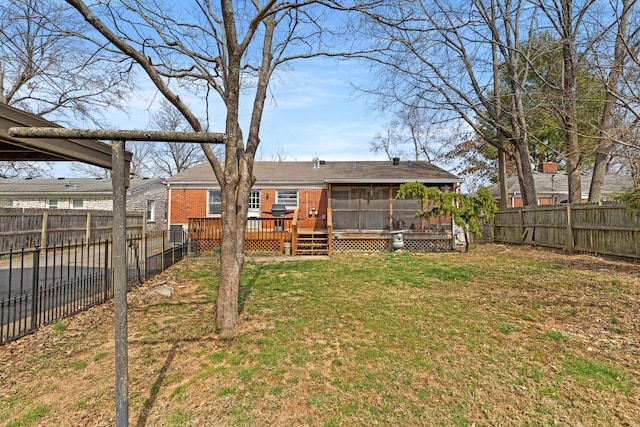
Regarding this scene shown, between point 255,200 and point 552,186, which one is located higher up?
point 552,186

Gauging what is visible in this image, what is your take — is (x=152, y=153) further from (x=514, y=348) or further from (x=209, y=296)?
(x=514, y=348)

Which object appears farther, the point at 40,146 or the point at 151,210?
the point at 151,210

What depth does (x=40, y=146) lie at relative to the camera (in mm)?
3785

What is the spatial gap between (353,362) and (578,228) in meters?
11.7

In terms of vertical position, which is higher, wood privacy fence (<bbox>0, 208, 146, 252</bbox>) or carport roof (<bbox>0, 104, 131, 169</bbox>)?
carport roof (<bbox>0, 104, 131, 169</bbox>)

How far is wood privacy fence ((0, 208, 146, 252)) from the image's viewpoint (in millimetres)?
10578

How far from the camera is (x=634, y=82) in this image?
6605 mm

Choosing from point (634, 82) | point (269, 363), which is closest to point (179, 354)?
point (269, 363)

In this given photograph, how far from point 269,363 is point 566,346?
3623 mm

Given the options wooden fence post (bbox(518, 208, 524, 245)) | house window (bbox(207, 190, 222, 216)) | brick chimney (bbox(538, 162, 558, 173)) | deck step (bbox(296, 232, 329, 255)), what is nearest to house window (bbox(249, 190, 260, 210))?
house window (bbox(207, 190, 222, 216))

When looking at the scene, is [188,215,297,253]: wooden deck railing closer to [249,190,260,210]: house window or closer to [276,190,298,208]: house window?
[276,190,298,208]: house window

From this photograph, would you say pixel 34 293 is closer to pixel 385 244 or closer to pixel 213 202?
pixel 213 202

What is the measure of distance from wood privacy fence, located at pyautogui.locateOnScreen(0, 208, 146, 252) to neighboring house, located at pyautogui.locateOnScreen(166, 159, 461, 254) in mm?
2422

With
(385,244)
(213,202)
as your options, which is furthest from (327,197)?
(213,202)
